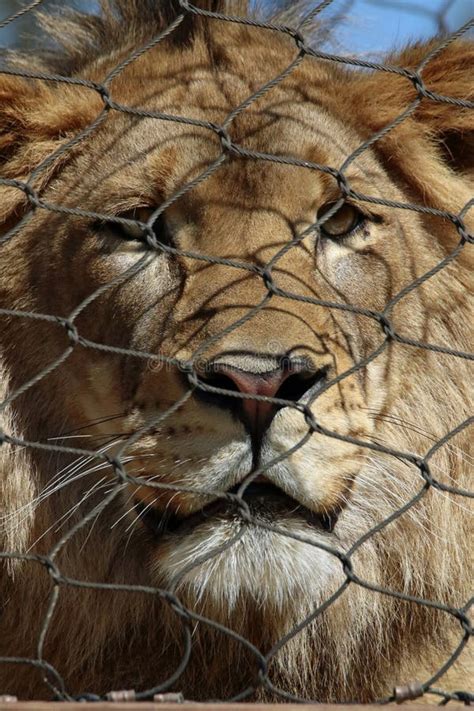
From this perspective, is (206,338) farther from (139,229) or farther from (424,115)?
(424,115)

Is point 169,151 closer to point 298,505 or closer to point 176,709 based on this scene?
point 298,505

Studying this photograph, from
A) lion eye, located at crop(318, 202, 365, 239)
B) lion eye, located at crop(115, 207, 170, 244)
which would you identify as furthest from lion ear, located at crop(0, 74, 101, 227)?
lion eye, located at crop(318, 202, 365, 239)

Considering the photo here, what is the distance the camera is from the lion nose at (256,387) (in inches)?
65.8

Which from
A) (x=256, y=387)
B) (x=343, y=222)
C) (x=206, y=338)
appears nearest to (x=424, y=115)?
(x=343, y=222)

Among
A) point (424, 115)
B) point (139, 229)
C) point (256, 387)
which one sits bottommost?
point (256, 387)

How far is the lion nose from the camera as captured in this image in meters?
1.67

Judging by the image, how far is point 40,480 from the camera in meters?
2.18

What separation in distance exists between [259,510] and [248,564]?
0.35 ft

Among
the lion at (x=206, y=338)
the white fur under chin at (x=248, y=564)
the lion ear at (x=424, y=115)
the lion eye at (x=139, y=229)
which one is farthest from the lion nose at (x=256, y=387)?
the lion ear at (x=424, y=115)

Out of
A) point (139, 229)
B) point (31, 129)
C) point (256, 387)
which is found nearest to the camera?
point (256, 387)

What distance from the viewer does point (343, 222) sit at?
217cm

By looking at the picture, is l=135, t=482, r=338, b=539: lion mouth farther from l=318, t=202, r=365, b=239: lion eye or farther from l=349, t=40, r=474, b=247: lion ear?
l=349, t=40, r=474, b=247: lion ear

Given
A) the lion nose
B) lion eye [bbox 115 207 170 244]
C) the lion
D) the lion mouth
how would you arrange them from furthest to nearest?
lion eye [bbox 115 207 170 244] < the lion < the lion mouth < the lion nose

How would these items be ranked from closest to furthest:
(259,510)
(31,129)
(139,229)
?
1. (259,510)
2. (139,229)
3. (31,129)
